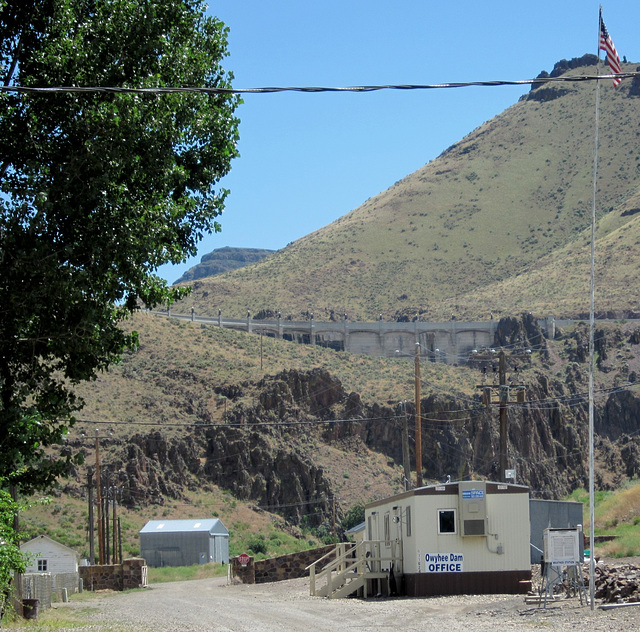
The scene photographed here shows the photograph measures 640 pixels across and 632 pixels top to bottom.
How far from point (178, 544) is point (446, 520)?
3697 centimetres

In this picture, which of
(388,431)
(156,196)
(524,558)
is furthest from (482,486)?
(388,431)

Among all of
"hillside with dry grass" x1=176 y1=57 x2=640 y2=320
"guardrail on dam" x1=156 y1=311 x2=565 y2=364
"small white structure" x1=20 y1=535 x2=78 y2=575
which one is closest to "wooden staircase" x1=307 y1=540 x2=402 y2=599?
"small white structure" x1=20 y1=535 x2=78 y2=575

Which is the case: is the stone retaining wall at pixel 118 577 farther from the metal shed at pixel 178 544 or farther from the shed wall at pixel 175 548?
the shed wall at pixel 175 548

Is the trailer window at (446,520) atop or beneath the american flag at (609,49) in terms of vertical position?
beneath

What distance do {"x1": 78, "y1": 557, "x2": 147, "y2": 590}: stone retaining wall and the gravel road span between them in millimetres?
12002

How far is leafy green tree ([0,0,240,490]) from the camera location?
626 inches

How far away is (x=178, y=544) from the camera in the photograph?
6009 centimetres

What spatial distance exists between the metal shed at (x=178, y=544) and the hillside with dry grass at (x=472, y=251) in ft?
202

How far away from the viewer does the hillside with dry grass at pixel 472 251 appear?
128m

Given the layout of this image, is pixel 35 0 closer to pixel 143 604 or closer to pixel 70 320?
pixel 70 320

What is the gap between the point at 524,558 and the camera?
84.7 feet

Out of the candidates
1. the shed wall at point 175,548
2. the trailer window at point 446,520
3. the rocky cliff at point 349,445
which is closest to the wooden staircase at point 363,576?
the trailer window at point 446,520

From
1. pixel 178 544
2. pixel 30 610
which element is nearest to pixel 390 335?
pixel 178 544

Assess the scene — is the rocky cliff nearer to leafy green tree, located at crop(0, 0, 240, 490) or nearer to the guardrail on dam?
the guardrail on dam
